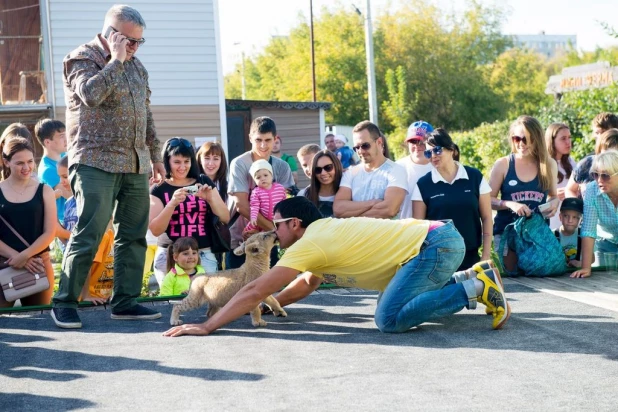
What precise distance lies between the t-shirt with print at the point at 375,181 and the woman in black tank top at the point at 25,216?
2481 millimetres

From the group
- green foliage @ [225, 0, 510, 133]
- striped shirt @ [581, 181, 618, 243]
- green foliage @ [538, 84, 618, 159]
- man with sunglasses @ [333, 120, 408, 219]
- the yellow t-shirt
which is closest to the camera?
the yellow t-shirt

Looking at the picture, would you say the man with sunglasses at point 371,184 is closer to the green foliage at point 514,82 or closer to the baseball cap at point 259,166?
the baseball cap at point 259,166

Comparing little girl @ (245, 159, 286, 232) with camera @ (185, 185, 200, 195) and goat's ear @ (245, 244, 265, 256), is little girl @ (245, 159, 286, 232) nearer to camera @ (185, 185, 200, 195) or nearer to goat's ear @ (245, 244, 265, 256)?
camera @ (185, 185, 200, 195)

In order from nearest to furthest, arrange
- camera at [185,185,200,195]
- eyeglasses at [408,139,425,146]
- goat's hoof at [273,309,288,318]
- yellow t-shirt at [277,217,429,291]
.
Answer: yellow t-shirt at [277,217,429,291]
goat's hoof at [273,309,288,318]
camera at [185,185,200,195]
eyeglasses at [408,139,425,146]

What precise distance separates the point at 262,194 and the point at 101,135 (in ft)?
7.09

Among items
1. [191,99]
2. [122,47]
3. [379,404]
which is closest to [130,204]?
[122,47]

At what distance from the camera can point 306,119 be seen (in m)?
27.2

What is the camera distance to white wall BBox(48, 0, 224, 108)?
60.8ft

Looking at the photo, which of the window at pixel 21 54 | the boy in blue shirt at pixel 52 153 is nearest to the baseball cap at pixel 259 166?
the boy in blue shirt at pixel 52 153

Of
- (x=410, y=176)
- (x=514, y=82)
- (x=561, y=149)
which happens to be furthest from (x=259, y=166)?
(x=514, y=82)

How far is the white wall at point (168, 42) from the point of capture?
60.8ft

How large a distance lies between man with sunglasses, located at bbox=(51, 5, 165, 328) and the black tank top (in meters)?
1.13

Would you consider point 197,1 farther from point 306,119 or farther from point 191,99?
point 306,119

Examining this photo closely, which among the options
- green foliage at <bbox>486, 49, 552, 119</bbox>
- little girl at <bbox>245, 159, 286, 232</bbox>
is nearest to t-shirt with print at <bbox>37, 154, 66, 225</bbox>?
little girl at <bbox>245, 159, 286, 232</bbox>
